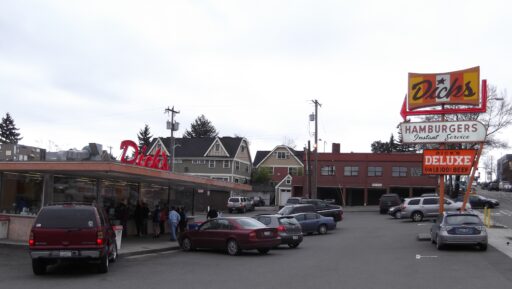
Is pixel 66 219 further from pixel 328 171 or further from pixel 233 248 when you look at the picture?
pixel 328 171

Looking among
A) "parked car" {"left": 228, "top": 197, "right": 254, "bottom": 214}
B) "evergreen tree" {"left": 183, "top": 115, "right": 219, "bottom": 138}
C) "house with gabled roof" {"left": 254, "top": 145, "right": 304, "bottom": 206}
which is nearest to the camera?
"parked car" {"left": 228, "top": 197, "right": 254, "bottom": 214}

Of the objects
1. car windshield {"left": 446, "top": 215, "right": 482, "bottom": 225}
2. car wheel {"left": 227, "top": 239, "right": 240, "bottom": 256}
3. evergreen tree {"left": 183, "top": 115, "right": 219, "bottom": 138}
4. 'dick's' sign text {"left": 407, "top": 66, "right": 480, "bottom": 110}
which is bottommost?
car wheel {"left": 227, "top": 239, "right": 240, "bottom": 256}

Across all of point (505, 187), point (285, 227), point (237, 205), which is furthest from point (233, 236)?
point (505, 187)

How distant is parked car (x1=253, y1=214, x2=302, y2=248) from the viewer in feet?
81.3

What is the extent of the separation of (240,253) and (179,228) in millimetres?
7808

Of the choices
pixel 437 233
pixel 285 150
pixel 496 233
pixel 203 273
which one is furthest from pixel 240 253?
pixel 285 150

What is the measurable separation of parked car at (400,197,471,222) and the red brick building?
97.9 feet

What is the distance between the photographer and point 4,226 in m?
23.6

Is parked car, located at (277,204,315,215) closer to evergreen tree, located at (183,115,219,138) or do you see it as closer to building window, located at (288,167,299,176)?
building window, located at (288,167,299,176)

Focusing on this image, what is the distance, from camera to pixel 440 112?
28.2 m

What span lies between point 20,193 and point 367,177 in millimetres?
54869

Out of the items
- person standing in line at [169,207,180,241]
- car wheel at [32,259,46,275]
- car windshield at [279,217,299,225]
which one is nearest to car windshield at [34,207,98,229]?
car wheel at [32,259,46,275]

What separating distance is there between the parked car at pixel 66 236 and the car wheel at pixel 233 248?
705 centimetres

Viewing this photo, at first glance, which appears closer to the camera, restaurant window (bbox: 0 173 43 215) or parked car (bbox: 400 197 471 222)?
restaurant window (bbox: 0 173 43 215)
